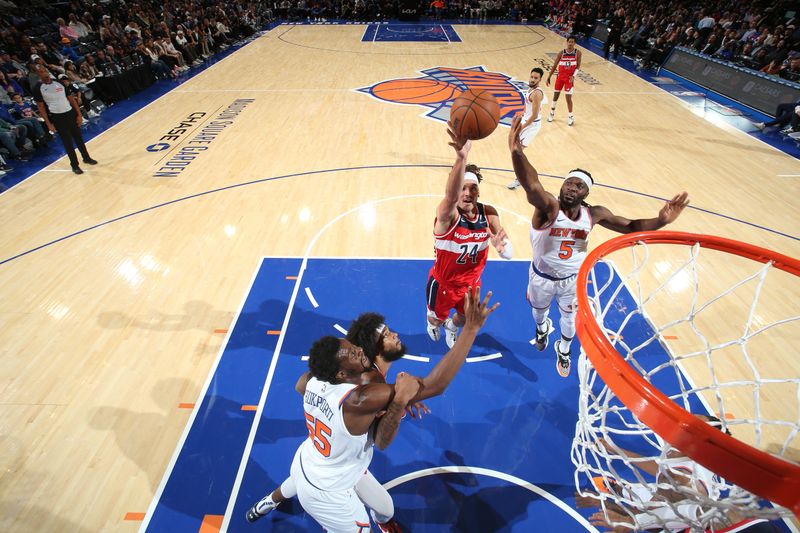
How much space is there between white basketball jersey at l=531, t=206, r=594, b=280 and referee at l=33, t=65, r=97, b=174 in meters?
8.24

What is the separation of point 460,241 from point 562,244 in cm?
89

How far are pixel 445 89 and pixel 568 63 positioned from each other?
3.96 meters

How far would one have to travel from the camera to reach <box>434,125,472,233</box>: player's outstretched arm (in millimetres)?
3089

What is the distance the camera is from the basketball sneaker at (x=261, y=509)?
A: 3123mm

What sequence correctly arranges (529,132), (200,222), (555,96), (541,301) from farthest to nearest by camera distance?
(555,96), (529,132), (200,222), (541,301)

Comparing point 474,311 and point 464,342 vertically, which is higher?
point 474,311

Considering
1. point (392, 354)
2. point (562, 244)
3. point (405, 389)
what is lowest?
point (392, 354)

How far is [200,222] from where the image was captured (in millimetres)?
6914

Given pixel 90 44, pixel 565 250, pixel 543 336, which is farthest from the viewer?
pixel 90 44

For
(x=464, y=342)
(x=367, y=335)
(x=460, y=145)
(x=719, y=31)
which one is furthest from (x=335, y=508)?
(x=719, y=31)

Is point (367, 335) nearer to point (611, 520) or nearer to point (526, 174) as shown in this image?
point (526, 174)

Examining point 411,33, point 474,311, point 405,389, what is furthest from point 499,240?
point 411,33

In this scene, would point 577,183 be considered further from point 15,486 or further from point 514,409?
point 15,486

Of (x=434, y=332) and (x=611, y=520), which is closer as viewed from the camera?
(x=611, y=520)
